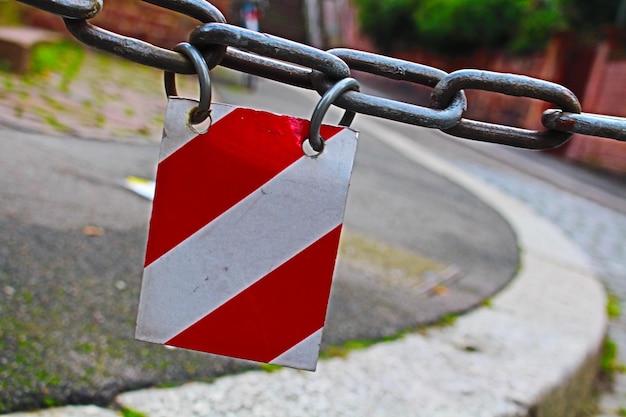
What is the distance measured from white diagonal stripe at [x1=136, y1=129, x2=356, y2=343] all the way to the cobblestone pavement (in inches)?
78.2

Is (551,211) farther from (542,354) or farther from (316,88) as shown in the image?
(316,88)

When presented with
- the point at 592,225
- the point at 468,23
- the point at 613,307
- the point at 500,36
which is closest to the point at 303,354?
the point at 613,307

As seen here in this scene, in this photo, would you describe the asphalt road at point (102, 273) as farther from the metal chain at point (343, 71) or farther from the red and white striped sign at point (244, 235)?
the metal chain at point (343, 71)

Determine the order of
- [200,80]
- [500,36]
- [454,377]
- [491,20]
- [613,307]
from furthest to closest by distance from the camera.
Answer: [500,36] < [491,20] < [613,307] < [454,377] < [200,80]

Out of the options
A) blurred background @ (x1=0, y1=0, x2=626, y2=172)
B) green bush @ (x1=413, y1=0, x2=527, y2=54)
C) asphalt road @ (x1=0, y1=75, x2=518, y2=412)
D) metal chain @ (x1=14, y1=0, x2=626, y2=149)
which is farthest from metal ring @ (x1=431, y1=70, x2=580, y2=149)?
green bush @ (x1=413, y1=0, x2=527, y2=54)

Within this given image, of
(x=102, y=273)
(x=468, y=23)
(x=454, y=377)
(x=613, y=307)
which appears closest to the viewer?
(x=454, y=377)

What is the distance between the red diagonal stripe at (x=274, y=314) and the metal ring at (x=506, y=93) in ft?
0.92

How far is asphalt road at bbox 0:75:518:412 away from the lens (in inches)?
67.1

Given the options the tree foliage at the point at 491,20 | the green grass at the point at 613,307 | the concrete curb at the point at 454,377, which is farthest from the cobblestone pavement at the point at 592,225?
the tree foliage at the point at 491,20

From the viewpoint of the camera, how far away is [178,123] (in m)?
0.90

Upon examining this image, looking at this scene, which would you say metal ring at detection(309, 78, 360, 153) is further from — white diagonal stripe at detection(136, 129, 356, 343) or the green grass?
the green grass

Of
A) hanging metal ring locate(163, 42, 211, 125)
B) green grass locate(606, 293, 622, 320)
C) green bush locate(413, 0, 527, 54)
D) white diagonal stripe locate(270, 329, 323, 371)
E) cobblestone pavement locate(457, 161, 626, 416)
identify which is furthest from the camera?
green bush locate(413, 0, 527, 54)

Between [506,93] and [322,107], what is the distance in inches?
12.6

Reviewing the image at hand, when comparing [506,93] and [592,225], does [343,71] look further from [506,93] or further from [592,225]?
[592,225]
